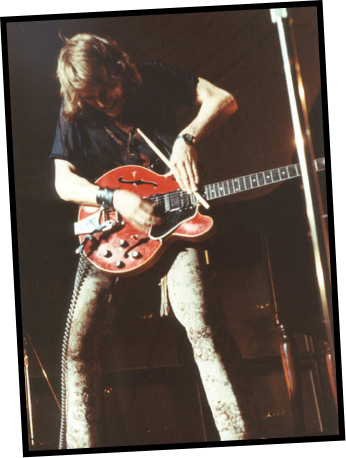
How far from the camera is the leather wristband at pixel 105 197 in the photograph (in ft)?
7.36

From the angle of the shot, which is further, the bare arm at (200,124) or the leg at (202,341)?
the bare arm at (200,124)

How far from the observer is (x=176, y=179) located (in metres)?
2.20

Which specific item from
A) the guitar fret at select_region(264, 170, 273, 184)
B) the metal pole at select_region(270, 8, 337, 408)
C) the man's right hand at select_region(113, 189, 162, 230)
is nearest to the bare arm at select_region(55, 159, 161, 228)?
the man's right hand at select_region(113, 189, 162, 230)

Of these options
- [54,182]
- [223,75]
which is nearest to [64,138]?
[54,182]

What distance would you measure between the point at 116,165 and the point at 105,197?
0.56 ft

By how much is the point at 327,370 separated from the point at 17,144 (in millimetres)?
1906

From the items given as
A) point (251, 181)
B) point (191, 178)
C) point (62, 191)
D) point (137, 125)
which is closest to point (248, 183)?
point (251, 181)

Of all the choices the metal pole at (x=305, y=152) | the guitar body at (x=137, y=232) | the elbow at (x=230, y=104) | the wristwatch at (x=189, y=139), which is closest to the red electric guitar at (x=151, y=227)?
the guitar body at (x=137, y=232)

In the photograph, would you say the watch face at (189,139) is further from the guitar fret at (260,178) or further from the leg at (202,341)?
Answer: the leg at (202,341)

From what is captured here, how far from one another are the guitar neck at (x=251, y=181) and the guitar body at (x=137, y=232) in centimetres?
12

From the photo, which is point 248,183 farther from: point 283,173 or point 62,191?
point 62,191

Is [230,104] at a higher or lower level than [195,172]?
higher

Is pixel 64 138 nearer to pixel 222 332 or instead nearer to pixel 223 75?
pixel 223 75

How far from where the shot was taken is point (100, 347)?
2.18 metres
